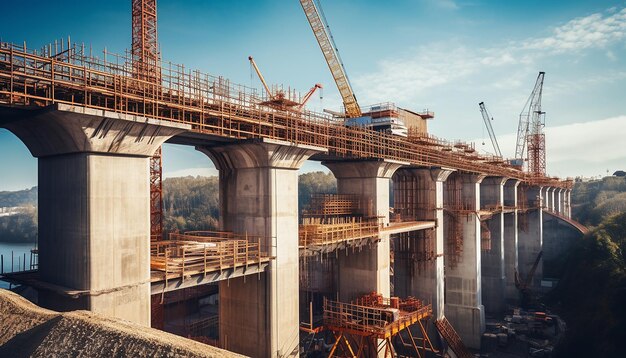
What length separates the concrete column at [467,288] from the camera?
48469mm

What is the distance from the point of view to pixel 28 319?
14.4m

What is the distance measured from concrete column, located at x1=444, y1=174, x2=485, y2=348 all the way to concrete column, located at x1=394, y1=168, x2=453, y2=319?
629cm

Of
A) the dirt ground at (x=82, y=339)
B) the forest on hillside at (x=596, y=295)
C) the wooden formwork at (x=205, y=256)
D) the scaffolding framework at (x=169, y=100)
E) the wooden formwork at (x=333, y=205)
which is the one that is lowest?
the forest on hillside at (x=596, y=295)

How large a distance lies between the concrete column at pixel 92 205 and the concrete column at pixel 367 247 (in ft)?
68.3

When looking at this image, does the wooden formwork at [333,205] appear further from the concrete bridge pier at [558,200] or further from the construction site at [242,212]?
the concrete bridge pier at [558,200]

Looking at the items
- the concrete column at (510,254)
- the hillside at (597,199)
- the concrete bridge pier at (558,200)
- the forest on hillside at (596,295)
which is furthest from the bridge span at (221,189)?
→ the hillside at (597,199)

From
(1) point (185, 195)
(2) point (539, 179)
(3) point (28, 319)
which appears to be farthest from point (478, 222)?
(1) point (185, 195)

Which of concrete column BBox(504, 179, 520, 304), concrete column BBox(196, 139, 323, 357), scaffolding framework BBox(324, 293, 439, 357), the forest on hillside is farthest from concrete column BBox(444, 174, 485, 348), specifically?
concrete column BBox(196, 139, 323, 357)

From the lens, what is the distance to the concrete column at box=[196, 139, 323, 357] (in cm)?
2411

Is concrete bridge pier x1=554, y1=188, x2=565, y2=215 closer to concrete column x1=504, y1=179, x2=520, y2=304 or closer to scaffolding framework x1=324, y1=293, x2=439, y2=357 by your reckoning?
concrete column x1=504, y1=179, x2=520, y2=304

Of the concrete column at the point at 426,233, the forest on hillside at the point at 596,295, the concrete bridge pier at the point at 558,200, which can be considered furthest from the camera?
the concrete bridge pier at the point at 558,200

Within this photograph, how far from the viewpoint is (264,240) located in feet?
80.5

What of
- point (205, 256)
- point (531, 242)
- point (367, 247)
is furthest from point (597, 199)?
point (205, 256)

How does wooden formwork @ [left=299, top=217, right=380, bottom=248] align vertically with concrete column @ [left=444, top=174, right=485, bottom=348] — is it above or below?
above
